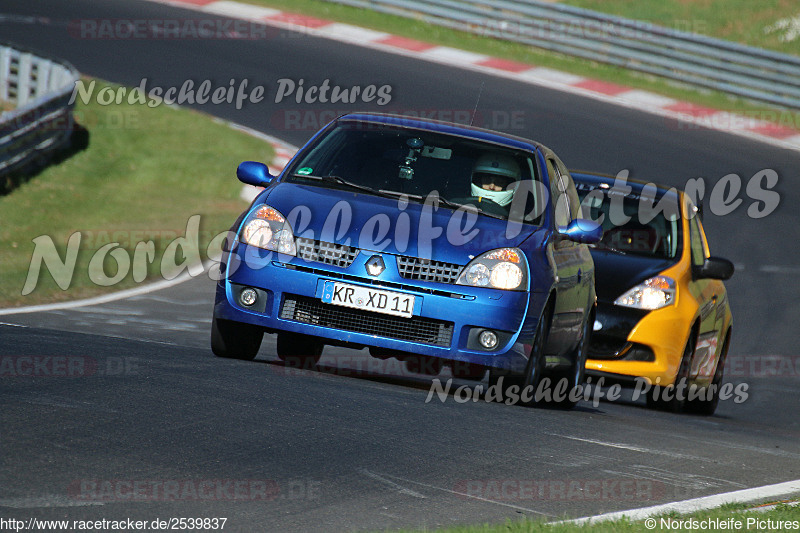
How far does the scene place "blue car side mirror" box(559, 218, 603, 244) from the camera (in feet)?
26.3

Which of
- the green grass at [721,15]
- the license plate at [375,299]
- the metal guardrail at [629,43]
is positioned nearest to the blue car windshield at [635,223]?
the license plate at [375,299]

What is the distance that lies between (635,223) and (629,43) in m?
16.8

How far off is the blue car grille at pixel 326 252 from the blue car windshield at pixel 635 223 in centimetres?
374

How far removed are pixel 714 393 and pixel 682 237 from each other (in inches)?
50.8

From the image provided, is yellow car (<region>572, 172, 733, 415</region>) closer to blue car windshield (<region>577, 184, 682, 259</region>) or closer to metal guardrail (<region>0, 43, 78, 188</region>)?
blue car windshield (<region>577, 184, 682, 259</region>)

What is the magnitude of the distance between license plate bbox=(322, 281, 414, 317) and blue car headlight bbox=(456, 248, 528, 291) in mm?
318

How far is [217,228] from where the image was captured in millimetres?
15469

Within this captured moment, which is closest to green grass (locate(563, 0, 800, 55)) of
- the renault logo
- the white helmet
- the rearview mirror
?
the rearview mirror

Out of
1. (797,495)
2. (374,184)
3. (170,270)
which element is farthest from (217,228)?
(797,495)

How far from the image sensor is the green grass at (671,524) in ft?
15.7

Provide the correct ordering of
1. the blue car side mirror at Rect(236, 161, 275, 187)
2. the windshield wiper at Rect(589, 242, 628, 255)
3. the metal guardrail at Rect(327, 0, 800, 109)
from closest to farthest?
1. the blue car side mirror at Rect(236, 161, 275, 187)
2. the windshield wiper at Rect(589, 242, 628, 255)
3. the metal guardrail at Rect(327, 0, 800, 109)

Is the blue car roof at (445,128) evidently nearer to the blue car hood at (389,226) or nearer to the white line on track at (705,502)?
the blue car hood at (389,226)

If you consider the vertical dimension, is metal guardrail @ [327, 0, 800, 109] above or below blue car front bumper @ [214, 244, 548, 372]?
above

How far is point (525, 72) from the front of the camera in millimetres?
25734
